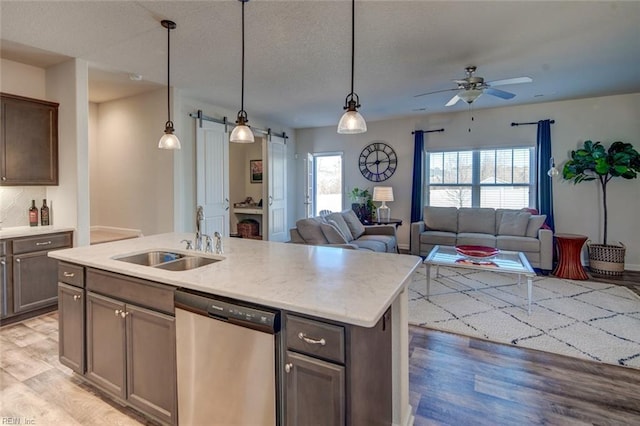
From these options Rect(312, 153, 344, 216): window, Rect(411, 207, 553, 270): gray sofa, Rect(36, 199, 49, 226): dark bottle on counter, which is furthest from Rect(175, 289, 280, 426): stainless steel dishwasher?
Rect(312, 153, 344, 216): window

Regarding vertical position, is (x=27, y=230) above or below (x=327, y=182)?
below

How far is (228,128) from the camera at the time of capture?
5758 millimetres

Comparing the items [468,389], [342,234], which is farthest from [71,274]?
[342,234]

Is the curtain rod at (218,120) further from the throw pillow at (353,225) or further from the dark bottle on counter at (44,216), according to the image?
the throw pillow at (353,225)

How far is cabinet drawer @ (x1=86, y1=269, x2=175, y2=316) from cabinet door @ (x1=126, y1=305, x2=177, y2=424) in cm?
5

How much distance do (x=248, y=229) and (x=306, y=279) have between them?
6.44 meters

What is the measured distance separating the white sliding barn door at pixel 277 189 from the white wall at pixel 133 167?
2377mm

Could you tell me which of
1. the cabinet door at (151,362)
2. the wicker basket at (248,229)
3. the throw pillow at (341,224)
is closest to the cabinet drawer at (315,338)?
the cabinet door at (151,362)

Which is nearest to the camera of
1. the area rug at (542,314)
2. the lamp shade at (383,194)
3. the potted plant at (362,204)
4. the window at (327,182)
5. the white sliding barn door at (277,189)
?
the area rug at (542,314)

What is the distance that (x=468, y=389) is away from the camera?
216 cm

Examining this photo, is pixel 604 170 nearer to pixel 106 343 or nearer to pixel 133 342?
pixel 133 342

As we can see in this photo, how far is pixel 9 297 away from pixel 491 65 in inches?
221

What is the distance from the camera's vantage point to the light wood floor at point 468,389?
1.91m

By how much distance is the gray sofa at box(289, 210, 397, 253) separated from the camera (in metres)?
Result: 4.07
